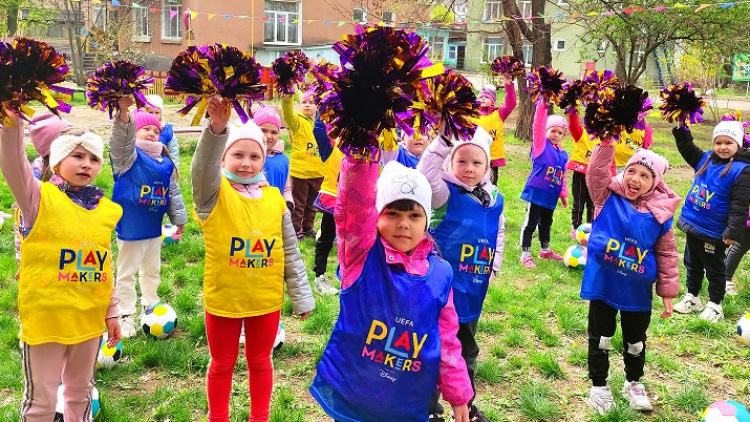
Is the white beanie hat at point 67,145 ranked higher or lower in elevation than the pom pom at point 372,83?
lower

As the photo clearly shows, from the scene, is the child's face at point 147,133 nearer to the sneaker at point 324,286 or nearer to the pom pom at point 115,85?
the pom pom at point 115,85

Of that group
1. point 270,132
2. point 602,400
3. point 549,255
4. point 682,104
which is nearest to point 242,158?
point 270,132

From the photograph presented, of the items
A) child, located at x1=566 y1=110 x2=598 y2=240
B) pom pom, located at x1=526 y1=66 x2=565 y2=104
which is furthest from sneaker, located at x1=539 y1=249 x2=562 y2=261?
pom pom, located at x1=526 y1=66 x2=565 y2=104

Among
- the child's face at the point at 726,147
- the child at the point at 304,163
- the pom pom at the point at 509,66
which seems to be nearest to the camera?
the child's face at the point at 726,147

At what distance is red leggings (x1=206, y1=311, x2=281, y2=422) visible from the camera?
3484mm

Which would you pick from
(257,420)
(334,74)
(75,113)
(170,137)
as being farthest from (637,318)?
(75,113)

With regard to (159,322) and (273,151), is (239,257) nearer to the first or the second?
(159,322)

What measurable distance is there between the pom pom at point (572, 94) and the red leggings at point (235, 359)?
2885 millimetres

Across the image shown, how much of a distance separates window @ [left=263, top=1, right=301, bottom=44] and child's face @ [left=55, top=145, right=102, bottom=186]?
86.1ft

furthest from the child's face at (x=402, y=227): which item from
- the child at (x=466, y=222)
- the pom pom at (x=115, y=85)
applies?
the pom pom at (x=115, y=85)

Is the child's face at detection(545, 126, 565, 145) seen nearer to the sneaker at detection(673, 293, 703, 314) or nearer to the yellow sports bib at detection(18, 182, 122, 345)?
the sneaker at detection(673, 293, 703, 314)

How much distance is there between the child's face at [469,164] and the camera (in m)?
3.70

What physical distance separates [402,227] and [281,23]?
28.0m

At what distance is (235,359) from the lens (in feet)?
11.6
